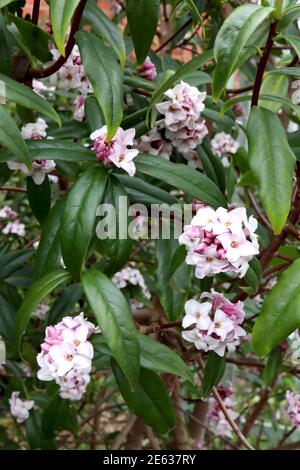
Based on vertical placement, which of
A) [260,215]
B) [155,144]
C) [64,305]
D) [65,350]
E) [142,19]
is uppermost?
[142,19]

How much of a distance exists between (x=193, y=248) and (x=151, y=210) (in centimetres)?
22

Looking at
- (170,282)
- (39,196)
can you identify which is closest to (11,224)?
(39,196)

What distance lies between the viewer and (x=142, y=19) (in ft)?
2.92

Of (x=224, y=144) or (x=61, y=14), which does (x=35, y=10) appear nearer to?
(x=61, y=14)

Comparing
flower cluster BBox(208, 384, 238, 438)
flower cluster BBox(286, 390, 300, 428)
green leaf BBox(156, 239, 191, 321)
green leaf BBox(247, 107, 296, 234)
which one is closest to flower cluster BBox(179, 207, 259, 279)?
green leaf BBox(247, 107, 296, 234)

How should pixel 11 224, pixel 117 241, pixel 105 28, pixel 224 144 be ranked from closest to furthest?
1. pixel 117 241
2. pixel 105 28
3. pixel 224 144
4. pixel 11 224

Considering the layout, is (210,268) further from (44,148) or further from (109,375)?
(109,375)

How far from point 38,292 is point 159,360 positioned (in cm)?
21

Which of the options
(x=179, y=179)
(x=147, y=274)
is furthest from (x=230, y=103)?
(x=147, y=274)

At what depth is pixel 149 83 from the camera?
1035mm

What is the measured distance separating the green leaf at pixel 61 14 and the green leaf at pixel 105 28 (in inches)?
8.2

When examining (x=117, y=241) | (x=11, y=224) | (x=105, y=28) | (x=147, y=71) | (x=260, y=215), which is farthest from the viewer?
(x=11, y=224)

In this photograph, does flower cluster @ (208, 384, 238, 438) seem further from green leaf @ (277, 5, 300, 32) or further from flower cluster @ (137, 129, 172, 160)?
green leaf @ (277, 5, 300, 32)

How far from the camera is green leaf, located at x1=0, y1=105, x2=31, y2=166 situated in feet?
2.54
